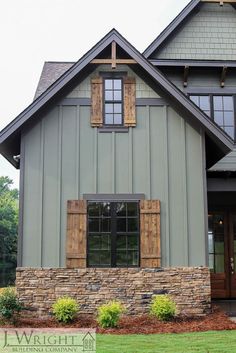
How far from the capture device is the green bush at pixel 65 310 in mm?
10195

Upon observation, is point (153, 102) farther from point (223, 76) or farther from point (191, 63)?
point (223, 76)

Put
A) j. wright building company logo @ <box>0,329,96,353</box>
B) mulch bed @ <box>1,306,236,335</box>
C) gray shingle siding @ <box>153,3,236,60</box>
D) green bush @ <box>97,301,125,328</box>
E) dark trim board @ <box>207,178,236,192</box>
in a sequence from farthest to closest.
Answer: gray shingle siding @ <box>153,3,236,60</box> → dark trim board @ <box>207,178,236,192</box> → green bush @ <box>97,301,125,328</box> → mulch bed @ <box>1,306,236,335</box> → j. wright building company logo @ <box>0,329,96,353</box>

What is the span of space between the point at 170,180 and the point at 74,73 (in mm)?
3329

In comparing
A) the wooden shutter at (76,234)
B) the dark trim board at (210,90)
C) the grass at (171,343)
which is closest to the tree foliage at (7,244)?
the wooden shutter at (76,234)

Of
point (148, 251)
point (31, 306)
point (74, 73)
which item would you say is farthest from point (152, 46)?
point (31, 306)

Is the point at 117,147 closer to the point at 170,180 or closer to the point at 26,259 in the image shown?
the point at 170,180

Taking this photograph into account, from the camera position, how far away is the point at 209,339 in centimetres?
854

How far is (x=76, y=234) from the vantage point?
1114 cm

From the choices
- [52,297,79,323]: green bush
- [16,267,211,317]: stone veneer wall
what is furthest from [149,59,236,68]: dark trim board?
[52,297,79,323]: green bush

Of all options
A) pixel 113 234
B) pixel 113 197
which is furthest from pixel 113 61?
pixel 113 234

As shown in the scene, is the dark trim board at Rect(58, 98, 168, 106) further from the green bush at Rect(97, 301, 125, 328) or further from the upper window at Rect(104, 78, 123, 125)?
the green bush at Rect(97, 301, 125, 328)

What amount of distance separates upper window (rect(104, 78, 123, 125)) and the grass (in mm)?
5134

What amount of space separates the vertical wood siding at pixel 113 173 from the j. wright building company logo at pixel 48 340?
1995mm

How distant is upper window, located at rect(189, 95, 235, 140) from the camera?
1360cm
